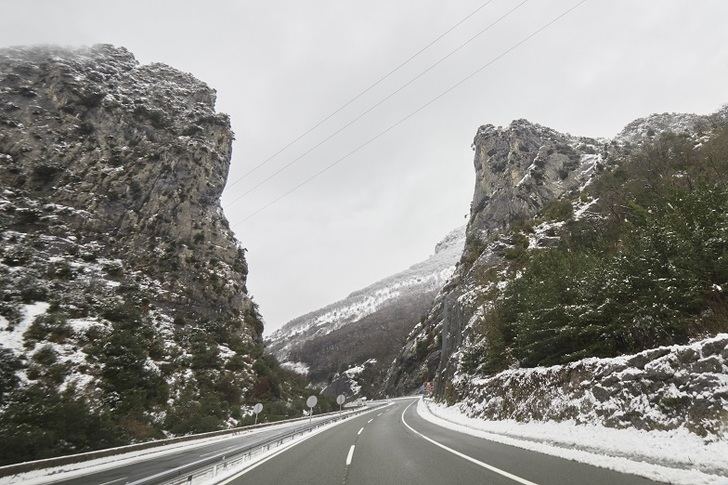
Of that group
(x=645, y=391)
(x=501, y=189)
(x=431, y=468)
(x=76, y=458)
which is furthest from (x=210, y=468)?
(x=501, y=189)

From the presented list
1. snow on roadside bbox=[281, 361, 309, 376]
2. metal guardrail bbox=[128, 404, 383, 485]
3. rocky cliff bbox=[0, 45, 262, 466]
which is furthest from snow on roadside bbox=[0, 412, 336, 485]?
snow on roadside bbox=[281, 361, 309, 376]

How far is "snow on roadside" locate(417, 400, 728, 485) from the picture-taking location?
18.0 feet

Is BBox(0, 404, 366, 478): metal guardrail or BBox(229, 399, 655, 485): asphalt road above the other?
BBox(0, 404, 366, 478): metal guardrail

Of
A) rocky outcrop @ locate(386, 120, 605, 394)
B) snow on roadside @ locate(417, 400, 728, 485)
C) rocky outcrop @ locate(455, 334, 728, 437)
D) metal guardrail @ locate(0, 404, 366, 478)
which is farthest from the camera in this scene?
rocky outcrop @ locate(386, 120, 605, 394)

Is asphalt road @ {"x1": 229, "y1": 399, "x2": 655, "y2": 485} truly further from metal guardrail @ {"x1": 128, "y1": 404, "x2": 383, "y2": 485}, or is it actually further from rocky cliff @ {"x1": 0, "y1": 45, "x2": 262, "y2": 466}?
rocky cliff @ {"x1": 0, "y1": 45, "x2": 262, "y2": 466}

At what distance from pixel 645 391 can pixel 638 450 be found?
1.76 metres

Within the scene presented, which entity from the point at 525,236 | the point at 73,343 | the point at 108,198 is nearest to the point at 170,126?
the point at 108,198

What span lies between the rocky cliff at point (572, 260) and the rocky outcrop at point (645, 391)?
6.38ft

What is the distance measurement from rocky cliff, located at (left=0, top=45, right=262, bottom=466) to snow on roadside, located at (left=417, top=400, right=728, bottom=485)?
17218 mm

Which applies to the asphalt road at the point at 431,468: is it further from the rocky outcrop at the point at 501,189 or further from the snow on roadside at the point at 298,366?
the snow on roadside at the point at 298,366

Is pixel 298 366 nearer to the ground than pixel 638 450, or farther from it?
nearer to the ground

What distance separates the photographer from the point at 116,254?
A: 42406 mm

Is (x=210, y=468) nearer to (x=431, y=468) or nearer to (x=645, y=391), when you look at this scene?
(x=431, y=468)

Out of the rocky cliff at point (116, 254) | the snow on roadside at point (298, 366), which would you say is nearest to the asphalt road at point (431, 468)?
the rocky cliff at point (116, 254)
